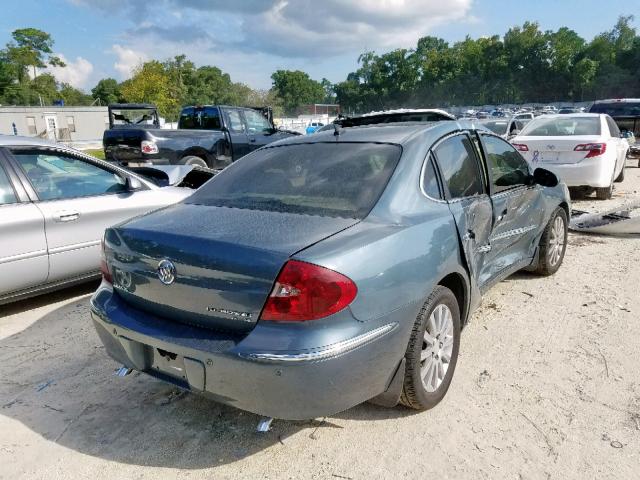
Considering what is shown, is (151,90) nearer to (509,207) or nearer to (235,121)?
(235,121)

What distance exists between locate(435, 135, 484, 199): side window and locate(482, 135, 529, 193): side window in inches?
10.1

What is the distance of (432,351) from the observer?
9.03ft

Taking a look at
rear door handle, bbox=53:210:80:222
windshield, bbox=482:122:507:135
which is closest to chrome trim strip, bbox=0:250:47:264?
rear door handle, bbox=53:210:80:222

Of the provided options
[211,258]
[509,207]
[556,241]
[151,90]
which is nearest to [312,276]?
[211,258]

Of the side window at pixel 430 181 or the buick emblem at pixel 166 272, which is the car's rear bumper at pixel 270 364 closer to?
the buick emblem at pixel 166 272

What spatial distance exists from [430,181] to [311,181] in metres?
0.70

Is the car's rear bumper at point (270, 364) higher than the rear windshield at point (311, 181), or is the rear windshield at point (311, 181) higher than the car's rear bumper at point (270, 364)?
the rear windshield at point (311, 181)

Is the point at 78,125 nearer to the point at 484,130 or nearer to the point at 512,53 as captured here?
the point at 484,130

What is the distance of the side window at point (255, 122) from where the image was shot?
11.1 metres

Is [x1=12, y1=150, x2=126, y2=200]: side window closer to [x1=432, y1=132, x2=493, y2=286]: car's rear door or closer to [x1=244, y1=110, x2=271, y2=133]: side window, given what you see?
[x1=432, y1=132, x2=493, y2=286]: car's rear door

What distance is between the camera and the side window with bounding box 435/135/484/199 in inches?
123

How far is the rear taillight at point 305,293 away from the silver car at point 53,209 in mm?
3035

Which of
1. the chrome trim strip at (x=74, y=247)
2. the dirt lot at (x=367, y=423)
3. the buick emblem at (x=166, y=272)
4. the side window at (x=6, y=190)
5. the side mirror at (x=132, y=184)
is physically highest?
the side window at (x=6, y=190)

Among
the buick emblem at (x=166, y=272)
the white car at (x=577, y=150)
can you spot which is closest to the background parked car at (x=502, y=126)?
the white car at (x=577, y=150)
